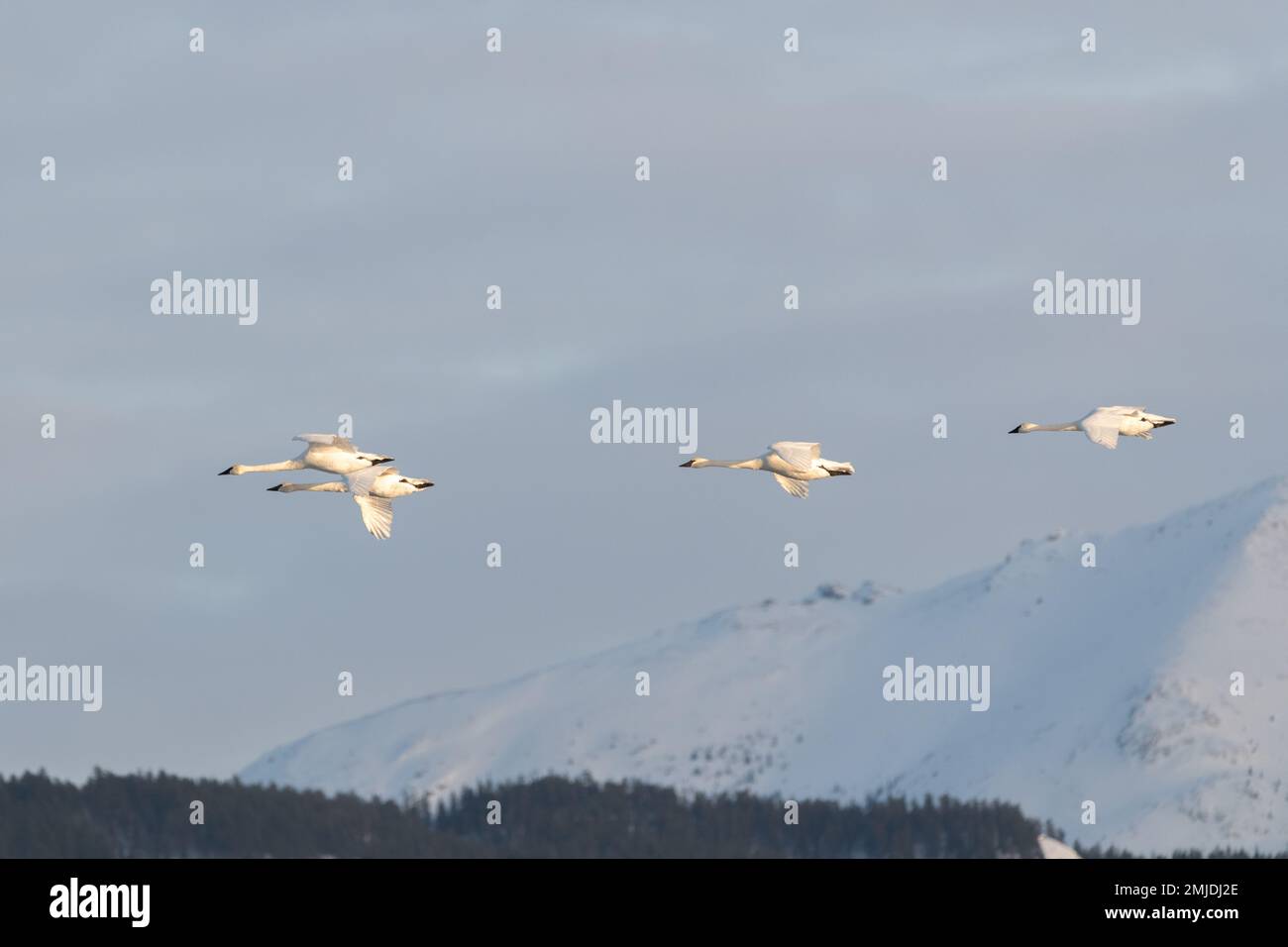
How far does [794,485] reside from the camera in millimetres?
96250

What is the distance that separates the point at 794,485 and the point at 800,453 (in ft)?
3.72

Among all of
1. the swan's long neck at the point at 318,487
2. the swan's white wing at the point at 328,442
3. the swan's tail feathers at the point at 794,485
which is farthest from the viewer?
the swan's long neck at the point at 318,487

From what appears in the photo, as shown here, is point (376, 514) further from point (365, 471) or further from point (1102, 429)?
point (1102, 429)

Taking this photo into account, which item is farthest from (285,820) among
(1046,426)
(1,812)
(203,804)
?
(1046,426)

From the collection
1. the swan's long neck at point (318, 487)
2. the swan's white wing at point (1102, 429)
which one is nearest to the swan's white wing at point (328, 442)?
the swan's long neck at point (318, 487)

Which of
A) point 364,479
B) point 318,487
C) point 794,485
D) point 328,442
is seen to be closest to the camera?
point 364,479

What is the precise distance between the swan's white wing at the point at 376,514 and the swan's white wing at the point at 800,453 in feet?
41.8

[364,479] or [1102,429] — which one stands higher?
[1102,429]

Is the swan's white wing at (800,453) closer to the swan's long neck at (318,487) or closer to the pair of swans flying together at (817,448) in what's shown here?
the pair of swans flying together at (817,448)

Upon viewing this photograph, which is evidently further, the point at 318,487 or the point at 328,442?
the point at 318,487

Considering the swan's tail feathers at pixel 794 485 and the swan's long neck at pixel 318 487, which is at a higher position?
the swan's long neck at pixel 318 487

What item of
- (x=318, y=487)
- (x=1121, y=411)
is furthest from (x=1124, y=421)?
(x=318, y=487)

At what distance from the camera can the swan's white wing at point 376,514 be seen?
3536 inches
